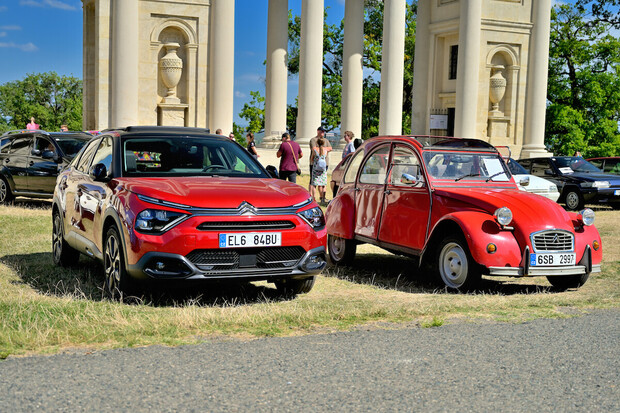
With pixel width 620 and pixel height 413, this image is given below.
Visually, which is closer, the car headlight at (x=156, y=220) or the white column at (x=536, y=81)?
the car headlight at (x=156, y=220)

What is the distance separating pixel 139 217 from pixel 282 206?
1345 millimetres

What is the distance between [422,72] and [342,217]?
93.1 feet

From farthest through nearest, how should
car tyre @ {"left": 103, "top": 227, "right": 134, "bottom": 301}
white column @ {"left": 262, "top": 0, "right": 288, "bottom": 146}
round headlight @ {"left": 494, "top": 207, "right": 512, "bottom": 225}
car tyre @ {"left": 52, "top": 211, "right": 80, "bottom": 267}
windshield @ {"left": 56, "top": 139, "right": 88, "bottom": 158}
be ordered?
white column @ {"left": 262, "top": 0, "right": 288, "bottom": 146} < windshield @ {"left": 56, "top": 139, "right": 88, "bottom": 158} < car tyre @ {"left": 52, "top": 211, "right": 80, "bottom": 267} < round headlight @ {"left": 494, "top": 207, "right": 512, "bottom": 225} < car tyre @ {"left": 103, "top": 227, "right": 134, "bottom": 301}

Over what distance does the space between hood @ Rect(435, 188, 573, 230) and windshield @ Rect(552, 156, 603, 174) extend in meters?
14.9

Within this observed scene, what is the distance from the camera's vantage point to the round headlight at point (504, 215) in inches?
353

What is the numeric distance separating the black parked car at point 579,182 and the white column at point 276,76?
47.8 feet

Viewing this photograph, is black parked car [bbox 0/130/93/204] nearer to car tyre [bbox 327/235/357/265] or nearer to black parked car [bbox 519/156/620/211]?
car tyre [bbox 327/235/357/265]

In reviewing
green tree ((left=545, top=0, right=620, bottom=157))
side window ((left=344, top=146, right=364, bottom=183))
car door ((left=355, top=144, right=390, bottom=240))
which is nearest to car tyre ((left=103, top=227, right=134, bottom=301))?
car door ((left=355, top=144, right=390, bottom=240))

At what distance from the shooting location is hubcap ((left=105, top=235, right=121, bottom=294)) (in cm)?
785

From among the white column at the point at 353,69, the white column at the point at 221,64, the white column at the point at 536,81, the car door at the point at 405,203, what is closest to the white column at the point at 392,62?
the white column at the point at 353,69

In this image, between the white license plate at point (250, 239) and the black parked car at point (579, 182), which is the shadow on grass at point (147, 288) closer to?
the white license plate at point (250, 239)

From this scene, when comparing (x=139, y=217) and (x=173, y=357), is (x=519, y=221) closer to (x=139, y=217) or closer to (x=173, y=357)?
(x=139, y=217)

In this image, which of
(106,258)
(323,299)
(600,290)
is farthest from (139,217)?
(600,290)

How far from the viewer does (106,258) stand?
8164 millimetres
